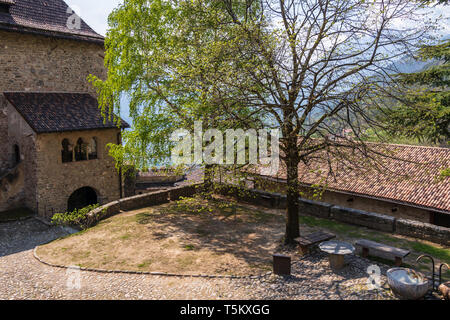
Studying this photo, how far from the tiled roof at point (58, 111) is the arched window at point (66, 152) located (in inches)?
40.0

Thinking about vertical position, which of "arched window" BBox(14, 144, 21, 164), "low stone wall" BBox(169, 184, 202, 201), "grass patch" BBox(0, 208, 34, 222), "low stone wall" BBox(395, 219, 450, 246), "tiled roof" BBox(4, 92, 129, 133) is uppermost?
"tiled roof" BBox(4, 92, 129, 133)

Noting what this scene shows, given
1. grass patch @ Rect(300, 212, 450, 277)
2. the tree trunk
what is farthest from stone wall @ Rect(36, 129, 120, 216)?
the tree trunk

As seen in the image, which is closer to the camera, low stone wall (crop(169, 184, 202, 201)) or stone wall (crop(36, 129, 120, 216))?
stone wall (crop(36, 129, 120, 216))

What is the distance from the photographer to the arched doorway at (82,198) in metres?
18.4

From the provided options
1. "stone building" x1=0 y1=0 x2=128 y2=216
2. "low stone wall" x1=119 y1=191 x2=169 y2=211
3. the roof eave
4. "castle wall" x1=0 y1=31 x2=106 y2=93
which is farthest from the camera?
"castle wall" x1=0 y1=31 x2=106 y2=93

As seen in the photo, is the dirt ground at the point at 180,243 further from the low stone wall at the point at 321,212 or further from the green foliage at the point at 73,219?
the green foliage at the point at 73,219

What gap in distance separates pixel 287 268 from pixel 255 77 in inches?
189

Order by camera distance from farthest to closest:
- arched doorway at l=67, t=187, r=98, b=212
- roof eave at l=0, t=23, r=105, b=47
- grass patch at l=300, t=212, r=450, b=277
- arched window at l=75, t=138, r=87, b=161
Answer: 1. arched doorway at l=67, t=187, r=98, b=212
2. arched window at l=75, t=138, r=87, b=161
3. roof eave at l=0, t=23, r=105, b=47
4. grass patch at l=300, t=212, r=450, b=277

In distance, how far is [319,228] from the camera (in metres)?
11.2

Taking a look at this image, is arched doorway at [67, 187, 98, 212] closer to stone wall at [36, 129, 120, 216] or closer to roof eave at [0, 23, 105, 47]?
stone wall at [36, 129, 120, 216]

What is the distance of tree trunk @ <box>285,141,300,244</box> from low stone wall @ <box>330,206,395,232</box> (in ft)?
9.50

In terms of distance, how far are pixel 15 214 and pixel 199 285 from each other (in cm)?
1204

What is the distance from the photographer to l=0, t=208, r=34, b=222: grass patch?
14902 mm
